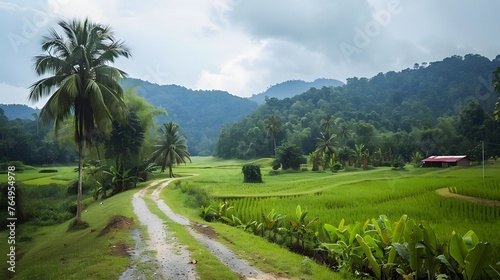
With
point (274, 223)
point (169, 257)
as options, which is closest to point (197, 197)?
point (274, 223)

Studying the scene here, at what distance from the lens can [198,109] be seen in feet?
559

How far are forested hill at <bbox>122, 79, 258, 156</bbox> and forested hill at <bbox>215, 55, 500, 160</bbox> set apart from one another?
3607cm

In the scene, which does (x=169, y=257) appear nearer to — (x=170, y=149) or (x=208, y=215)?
(x=208, y=215)

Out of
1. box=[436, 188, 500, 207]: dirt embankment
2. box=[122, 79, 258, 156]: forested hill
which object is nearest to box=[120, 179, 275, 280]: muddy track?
box=[436, 188, 500, 207]: dirt embankment

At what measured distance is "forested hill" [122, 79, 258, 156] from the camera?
135875 mm

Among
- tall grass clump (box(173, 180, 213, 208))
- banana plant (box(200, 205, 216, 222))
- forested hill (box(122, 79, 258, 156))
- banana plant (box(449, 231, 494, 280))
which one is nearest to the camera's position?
banana plant (box(449, 231, 494, 280))

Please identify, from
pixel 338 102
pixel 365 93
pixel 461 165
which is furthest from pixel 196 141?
pixel 461 165

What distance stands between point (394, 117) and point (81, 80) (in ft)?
294

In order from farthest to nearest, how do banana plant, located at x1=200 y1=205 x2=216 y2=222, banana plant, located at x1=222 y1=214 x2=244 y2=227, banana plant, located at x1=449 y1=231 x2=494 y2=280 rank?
banana plant, located at x1=200 y1=205 x2=216 y2=222, banana plant, located at x1=222 y1=214 x2=244 y2=227, banana plant, located at x1=449 y1=231 x2=494 y2=280

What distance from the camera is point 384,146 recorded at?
176 ft

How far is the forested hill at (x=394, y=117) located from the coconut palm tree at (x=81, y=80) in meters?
34.1

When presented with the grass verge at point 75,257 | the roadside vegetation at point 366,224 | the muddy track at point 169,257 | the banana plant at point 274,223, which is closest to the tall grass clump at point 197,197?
the roadside vegetation at point 366,224

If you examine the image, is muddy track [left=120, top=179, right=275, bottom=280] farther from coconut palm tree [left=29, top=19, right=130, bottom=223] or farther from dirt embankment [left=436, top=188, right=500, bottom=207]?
dirt embankment [left=436, top=188, right=500, bottom=207]

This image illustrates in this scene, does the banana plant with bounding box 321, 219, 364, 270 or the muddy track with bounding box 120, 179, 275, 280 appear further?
the banana plant with bounding box 321, 219, 364, 270
